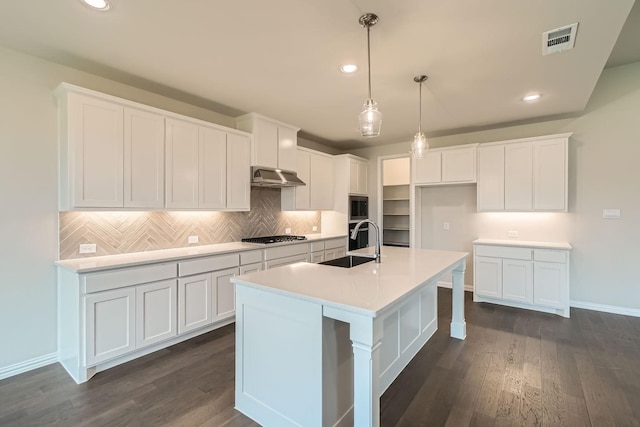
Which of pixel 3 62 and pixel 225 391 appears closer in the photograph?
pixel 225 391

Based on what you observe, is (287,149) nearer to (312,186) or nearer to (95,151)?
(312,186)

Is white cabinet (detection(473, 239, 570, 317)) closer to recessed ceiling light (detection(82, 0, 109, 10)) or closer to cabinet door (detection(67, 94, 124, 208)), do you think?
cabinet door (detection(67, 94, 124, 208))

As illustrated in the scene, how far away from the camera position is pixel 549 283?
3.79m

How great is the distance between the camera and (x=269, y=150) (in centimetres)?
410

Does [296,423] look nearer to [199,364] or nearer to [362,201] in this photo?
→ [199,364]

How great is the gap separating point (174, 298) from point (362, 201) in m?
3.71

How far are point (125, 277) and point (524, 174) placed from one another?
4892 mm

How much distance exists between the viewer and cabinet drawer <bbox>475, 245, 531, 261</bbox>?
3939mm

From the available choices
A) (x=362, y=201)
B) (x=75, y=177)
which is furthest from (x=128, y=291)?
(x=362, y=201)

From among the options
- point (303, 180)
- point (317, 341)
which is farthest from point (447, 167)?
point (317, 341)

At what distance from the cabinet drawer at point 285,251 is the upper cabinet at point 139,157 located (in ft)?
2.39

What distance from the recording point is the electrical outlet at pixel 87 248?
272 centimetres

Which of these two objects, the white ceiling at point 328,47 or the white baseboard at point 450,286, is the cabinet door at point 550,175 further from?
the white baseboard at point 450,286

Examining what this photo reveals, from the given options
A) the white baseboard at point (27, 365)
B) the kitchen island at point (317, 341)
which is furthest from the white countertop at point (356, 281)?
the white baseboard at point (27, 365)
